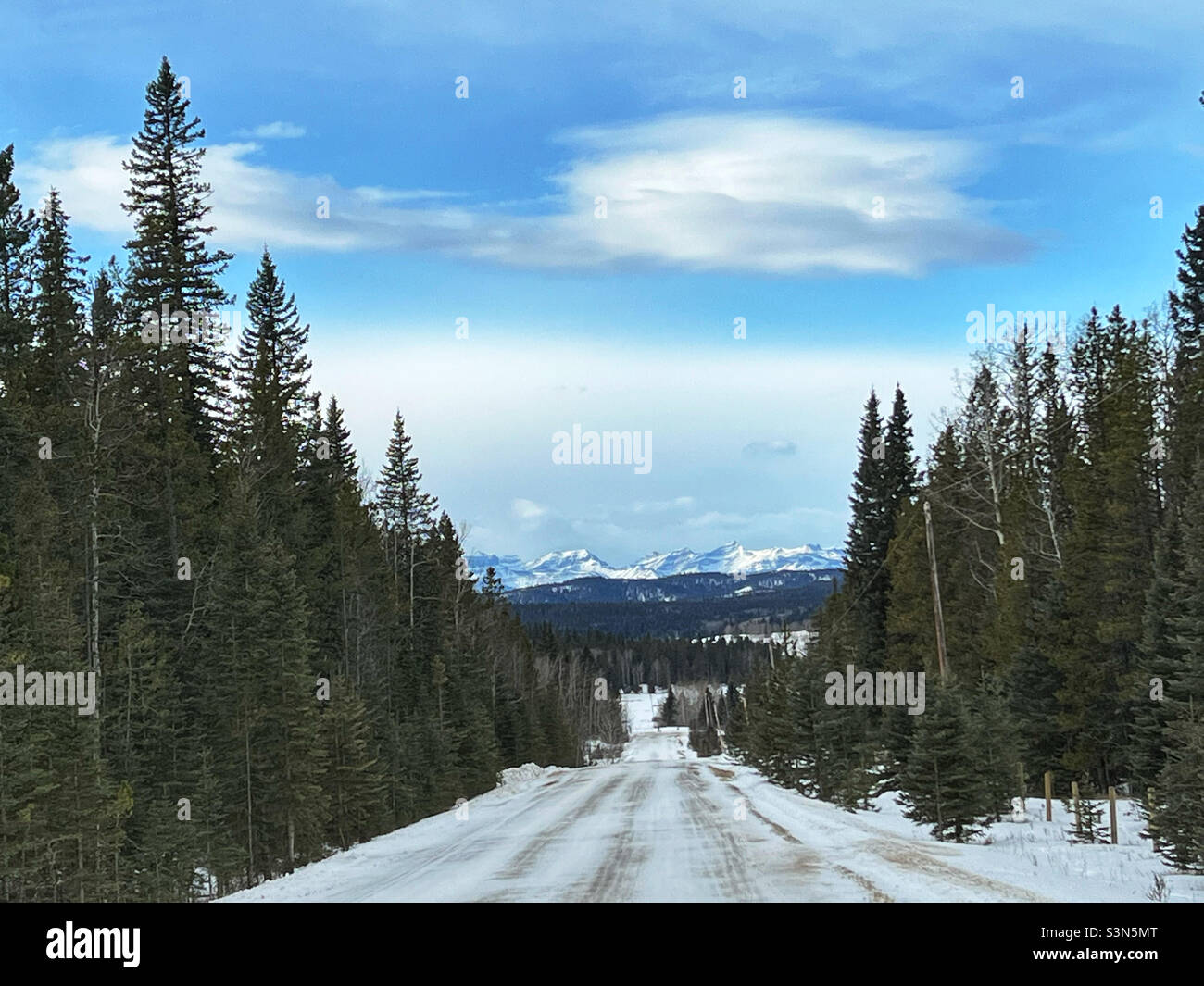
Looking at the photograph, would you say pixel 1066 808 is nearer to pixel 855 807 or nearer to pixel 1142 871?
pixel 855 807

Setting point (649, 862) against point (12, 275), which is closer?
point (649, 862)

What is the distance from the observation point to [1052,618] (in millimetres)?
35531

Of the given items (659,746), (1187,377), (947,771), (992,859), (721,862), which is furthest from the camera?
(659,746)

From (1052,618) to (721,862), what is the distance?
24370mm

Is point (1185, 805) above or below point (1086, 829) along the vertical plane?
above

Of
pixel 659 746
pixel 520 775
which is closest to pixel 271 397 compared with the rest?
pixel 520 775

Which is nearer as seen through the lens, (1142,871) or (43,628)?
(1142,871)

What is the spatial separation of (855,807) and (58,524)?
73.6 ft

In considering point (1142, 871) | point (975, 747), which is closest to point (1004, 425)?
point (975, 747)

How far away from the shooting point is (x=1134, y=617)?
32.2 metres

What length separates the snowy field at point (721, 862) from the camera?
1217 centimetres

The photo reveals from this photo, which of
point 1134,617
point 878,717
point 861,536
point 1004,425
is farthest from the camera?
point 861,536

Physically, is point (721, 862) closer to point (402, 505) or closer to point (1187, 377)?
point (1187, 377)

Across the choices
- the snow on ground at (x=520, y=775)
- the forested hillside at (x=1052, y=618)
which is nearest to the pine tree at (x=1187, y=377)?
the forested hillside at (x=1052, y=618)
